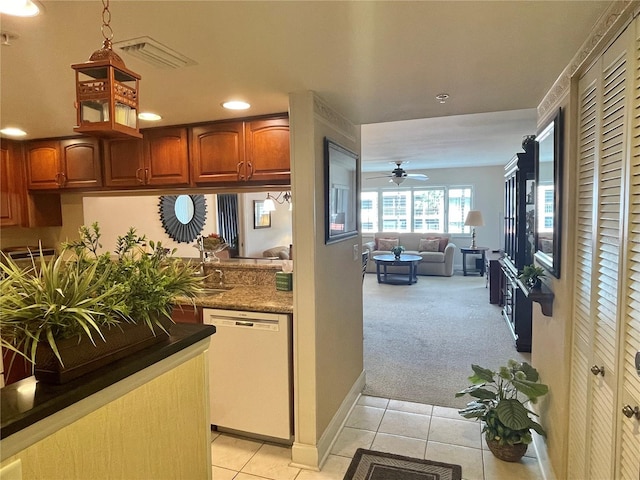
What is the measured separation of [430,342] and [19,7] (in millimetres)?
4397

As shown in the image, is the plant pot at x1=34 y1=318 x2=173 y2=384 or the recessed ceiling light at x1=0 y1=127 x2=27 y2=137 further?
the recessed ceiling light at x1=0 y1=127 x2=27 y2=137

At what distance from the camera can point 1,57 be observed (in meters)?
1.70

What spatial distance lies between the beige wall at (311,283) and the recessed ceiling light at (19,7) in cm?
129

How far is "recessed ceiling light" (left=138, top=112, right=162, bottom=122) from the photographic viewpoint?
8.84 ft

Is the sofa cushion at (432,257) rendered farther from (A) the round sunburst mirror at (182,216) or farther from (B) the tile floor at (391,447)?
(B) the tile floor at (391,447)

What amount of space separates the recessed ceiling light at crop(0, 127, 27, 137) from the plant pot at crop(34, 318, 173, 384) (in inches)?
112

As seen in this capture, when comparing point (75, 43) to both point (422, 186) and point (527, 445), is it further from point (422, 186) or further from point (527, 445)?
point (422, 186)

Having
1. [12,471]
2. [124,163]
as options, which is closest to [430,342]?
[124,163]

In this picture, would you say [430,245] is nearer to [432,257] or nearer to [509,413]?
[432,257]

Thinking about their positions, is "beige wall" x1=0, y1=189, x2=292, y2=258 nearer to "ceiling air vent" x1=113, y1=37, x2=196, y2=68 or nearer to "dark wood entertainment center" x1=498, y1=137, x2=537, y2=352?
"ceiling air vent" x1=113, y1=37, x2=196, y2=68

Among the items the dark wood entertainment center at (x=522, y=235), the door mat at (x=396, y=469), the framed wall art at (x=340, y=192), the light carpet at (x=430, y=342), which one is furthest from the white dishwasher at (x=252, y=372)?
the dark wood entertainment center at (x=522, y=235)

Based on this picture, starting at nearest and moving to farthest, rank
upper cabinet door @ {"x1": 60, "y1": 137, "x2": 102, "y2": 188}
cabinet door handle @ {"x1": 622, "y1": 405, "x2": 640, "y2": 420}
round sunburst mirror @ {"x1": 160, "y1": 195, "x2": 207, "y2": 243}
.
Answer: cabinet door handle @ {"x1": 622, "y1": 405, "x2": 640, "y2": 420} → upper cabinet door @ {"x1": 60, "y1": 137, "x2": 102, "y2": 188} → round sunburst mirror @ {"x1": 160, "y1": 195, "x2": 207, "y2": 243}

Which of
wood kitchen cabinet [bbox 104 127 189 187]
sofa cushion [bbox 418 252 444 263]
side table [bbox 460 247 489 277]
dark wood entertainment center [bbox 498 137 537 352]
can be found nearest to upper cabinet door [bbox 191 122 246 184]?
wood kitchen cabinet [bbox 104 127 189 187]

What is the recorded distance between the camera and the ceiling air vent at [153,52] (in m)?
1.58
